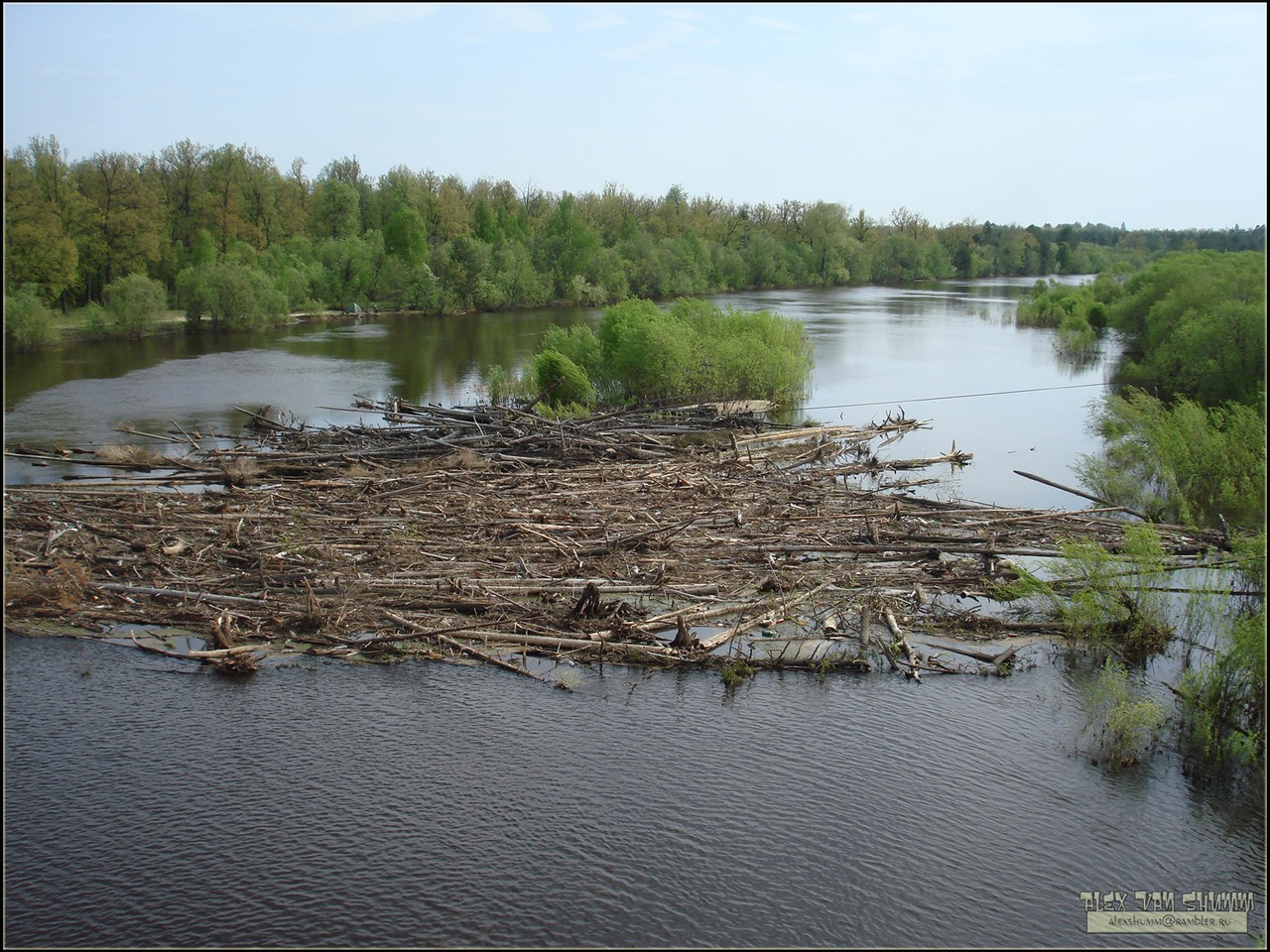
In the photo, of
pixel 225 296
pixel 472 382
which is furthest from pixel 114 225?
pixel 472 382

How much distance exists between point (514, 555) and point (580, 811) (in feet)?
20.8

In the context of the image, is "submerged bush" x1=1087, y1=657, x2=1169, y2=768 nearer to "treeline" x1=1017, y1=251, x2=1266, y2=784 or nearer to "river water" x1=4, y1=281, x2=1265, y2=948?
"treeline" x1=1017, y1=251, x2=1266, y2=784

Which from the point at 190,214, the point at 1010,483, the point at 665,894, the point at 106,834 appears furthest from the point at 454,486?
the point at 190,214

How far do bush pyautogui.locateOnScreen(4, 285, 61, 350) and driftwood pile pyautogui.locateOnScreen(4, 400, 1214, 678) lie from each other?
100 ft

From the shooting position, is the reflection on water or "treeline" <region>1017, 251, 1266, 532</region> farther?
the reflection on water

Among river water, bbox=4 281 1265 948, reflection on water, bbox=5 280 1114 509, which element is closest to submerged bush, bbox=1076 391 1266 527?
reflection on water, bbox=5 280 1114 509

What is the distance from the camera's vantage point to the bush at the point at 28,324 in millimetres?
46344

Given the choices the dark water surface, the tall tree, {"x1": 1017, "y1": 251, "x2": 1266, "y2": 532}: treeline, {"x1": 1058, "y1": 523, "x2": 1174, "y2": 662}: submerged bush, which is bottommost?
the dark water surface

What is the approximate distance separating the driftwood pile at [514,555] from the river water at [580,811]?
0.73 metres

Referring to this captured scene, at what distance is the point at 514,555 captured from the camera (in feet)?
53.4

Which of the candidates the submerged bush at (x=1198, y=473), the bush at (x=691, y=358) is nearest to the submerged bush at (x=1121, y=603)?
the submerged bush at (x=1198, y=473)

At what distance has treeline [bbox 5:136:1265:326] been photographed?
59.0 meters

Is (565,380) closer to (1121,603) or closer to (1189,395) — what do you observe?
(1121,603)

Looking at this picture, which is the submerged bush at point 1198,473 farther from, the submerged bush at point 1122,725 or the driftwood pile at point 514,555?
the submerged bush at point 1122,725
